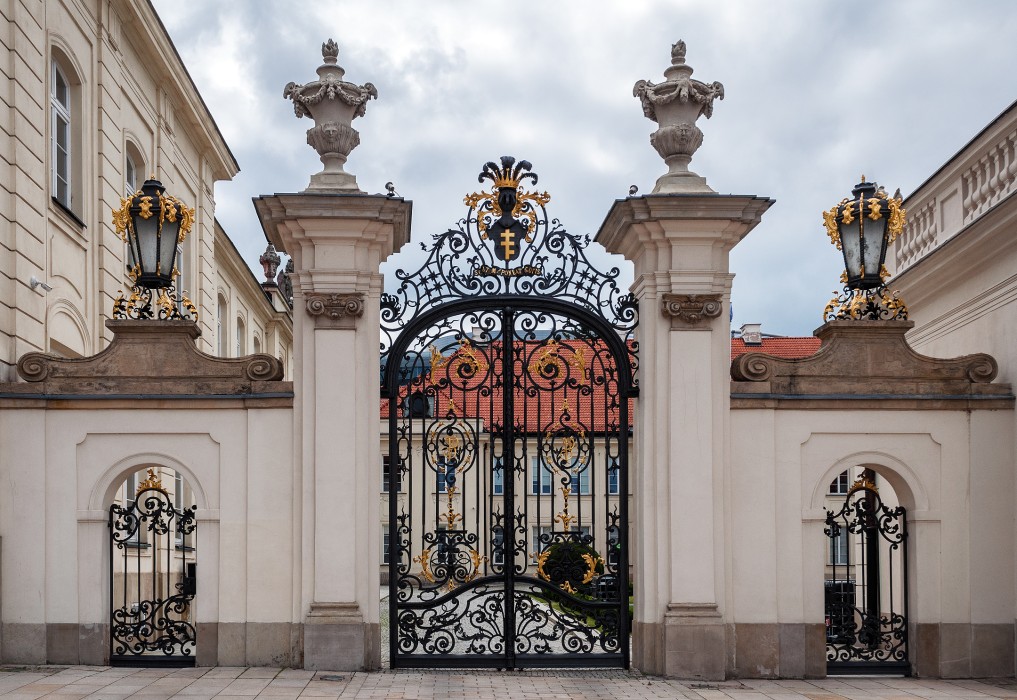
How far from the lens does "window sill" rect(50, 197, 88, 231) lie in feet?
46.4

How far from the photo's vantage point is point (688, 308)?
37.6ft

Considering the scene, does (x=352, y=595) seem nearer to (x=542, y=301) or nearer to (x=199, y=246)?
(x=542, y=301)

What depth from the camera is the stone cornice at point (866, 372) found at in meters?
11.5

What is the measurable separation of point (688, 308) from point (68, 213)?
25.3ft

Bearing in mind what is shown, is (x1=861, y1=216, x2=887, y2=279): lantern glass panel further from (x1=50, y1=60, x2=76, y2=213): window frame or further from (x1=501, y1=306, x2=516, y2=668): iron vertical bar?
(x1=50, y1=60, x2=76, y2=213): window frame

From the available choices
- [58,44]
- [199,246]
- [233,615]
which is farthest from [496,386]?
[199,246]

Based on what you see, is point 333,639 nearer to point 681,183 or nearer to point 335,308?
point 335,308

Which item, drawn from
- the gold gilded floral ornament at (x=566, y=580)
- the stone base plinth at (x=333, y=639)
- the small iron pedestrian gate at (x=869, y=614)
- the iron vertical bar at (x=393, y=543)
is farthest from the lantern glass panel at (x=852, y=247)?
the stone base plinth at (x=333, y=639)

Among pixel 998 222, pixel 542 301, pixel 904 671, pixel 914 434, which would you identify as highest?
pixel 998 222

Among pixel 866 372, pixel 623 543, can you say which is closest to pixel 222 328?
pixel 623 543

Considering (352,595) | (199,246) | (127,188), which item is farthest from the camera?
(199,246)

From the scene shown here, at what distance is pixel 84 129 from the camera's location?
15.4 meters

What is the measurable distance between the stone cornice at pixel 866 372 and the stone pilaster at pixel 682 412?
375 millimetres

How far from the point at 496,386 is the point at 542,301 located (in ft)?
3.03
